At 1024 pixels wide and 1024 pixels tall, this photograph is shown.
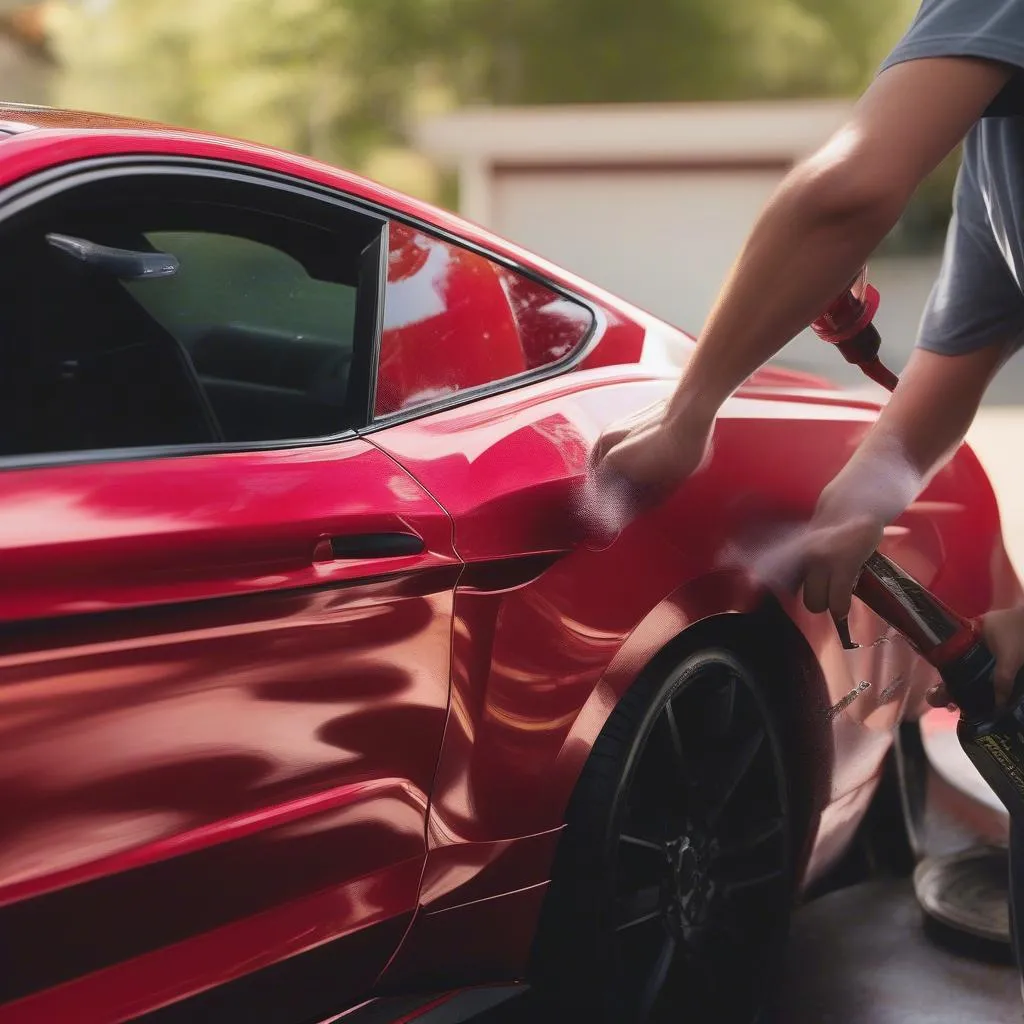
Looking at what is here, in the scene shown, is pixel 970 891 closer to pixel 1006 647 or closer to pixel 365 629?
pixel 1006 647

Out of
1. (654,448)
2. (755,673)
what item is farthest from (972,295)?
(755,673)

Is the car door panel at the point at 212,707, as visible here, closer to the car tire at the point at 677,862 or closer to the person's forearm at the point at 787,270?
the car tire at the point at 677,862

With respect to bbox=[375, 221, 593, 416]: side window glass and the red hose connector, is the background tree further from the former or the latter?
the red hose connector

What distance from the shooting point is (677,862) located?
2477mm

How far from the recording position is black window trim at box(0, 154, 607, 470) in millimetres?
1778

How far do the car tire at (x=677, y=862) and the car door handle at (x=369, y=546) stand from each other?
19.9 inches

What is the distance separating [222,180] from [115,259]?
23 cm

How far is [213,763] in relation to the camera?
1731 mm

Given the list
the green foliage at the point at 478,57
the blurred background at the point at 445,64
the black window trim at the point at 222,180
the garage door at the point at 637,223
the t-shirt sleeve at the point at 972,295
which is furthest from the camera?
the green foliage at the point at 478,57

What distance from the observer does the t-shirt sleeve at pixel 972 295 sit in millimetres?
2125

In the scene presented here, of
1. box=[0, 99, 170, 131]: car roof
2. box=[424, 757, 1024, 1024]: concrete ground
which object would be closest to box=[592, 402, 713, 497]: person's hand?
box=[0, 99, 170, 131]: car roof

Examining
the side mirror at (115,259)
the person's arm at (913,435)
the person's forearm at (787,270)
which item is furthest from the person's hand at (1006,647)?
the side mirror at (115,259)

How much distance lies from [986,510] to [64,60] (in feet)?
137

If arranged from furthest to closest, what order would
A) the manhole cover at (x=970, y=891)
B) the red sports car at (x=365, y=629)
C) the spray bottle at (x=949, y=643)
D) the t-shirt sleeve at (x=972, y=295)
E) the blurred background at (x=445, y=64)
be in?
the blurred background at (x=445, y=64) → the manhole cover at (x=970, y=891) → the t-shirt sleeve at (x=972, y=295) → the spray bottle at (x=949, y=643) → the red sports car at (x=365, y=629)
